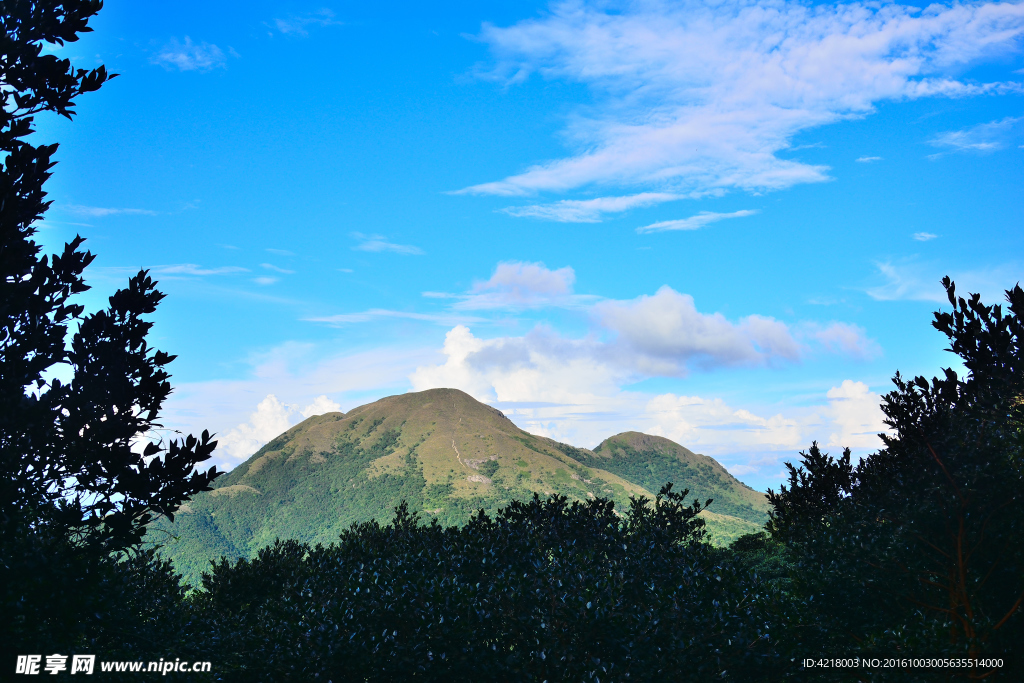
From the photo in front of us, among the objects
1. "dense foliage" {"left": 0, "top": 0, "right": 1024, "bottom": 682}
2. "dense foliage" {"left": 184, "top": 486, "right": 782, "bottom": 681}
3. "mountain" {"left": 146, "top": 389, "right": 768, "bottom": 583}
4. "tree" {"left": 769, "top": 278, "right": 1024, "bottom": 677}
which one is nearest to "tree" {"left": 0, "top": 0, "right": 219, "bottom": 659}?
"dense foliage" {"left": 0, "top": 0, "right": 1024, "bottom": 682}

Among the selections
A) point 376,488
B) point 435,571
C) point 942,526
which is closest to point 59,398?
point 435,571

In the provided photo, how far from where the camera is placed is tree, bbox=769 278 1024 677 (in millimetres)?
13539

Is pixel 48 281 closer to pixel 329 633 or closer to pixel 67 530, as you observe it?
pixel 67 530

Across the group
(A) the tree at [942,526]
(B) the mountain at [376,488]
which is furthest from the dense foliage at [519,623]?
(B) the mountain at [376,488]

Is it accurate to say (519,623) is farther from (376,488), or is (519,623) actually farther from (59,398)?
(376,488)

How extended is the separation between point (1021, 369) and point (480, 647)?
15.5m

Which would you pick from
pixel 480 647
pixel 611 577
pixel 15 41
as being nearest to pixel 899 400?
pixel 611 577

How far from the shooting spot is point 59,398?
12.3 m

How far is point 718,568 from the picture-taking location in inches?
580

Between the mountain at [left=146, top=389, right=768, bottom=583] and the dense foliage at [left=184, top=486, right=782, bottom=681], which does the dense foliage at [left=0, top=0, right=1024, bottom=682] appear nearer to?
the dense foliage at [left=184, top=486, right=782, bottom=681]

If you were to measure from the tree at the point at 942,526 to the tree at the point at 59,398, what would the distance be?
15255 mm

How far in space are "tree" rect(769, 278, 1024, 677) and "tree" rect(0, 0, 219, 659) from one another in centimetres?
1525

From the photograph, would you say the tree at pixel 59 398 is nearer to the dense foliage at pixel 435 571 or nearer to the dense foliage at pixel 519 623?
the dense foliage at pixel 435 571

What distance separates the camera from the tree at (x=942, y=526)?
13539 millimetres
